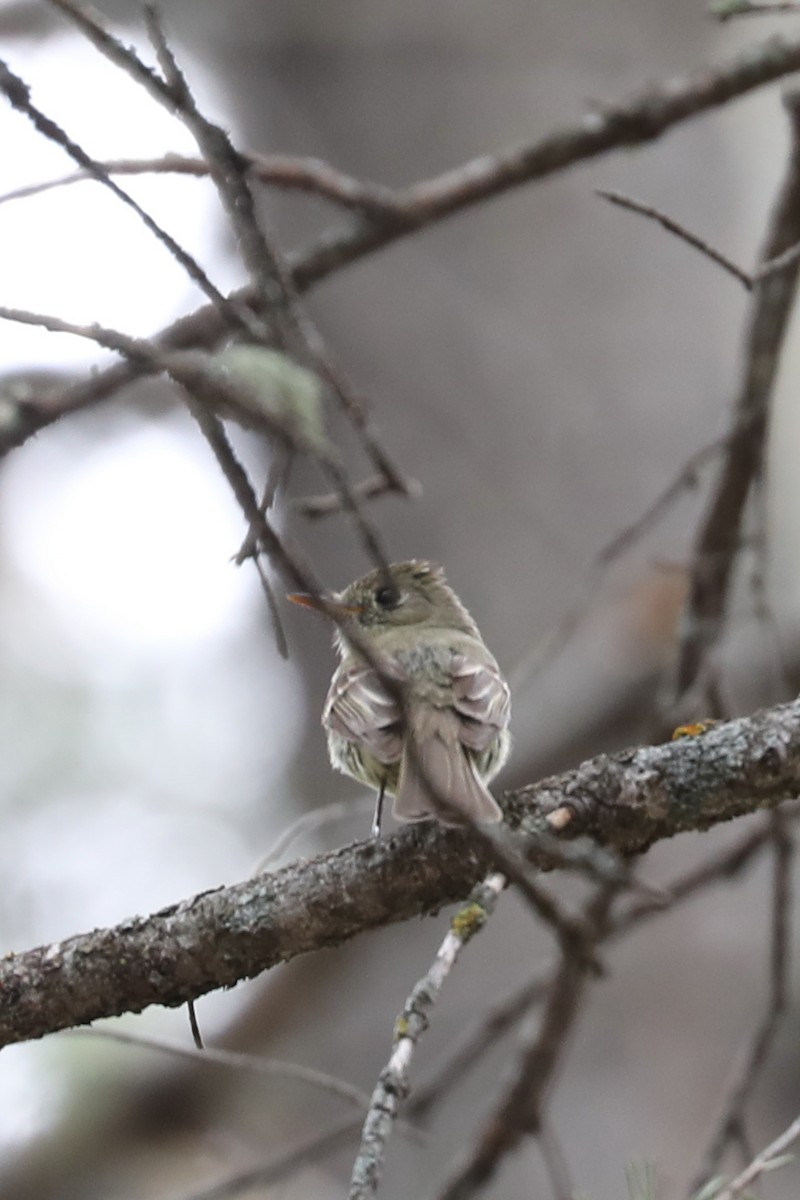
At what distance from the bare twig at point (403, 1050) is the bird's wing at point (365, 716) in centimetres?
91

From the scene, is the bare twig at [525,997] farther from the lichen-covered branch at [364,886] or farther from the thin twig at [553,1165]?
the lichen-covered branch at [364,886]

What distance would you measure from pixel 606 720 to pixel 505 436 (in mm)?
1270

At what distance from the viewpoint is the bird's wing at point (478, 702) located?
9.43ft

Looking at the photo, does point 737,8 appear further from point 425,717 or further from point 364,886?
point 364,886

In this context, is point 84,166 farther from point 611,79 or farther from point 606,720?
point 611,79

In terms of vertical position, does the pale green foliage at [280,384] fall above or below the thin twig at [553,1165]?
above

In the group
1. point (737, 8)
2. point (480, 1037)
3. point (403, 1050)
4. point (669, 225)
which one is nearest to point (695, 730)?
point (669, 225)

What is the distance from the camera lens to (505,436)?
5637mm

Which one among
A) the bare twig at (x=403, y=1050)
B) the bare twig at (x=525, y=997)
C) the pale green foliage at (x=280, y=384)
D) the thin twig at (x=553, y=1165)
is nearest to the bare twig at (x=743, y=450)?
the bare twig at (x=525, y=997)

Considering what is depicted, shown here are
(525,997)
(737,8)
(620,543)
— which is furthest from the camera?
(525,997)

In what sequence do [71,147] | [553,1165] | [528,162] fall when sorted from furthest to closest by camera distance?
[553,1165]
[528,162]
[71,147]

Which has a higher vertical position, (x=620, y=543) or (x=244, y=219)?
(x=620, y=543)

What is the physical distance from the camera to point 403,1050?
1567mm

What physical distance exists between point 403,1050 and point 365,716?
51.8 inches
